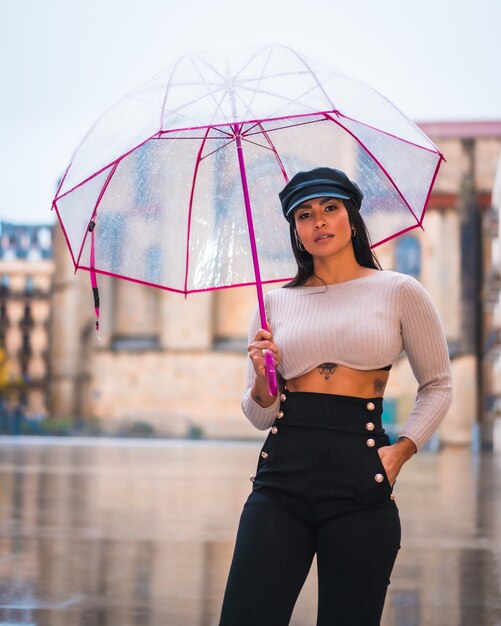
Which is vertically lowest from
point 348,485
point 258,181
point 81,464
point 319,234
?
point 81,464

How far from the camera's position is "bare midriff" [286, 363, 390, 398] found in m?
2.84

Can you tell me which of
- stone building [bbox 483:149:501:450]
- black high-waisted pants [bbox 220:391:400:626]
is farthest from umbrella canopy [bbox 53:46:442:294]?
stone building [bbox 483:149:501:450]

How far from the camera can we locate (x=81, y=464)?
23047 mm

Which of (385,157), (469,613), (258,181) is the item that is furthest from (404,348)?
(469,613)

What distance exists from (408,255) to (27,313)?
51892 millimetres

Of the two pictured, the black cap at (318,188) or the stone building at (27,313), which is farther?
the stone building at (27,313)

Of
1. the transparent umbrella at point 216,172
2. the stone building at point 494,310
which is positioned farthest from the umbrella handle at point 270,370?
the stone building at point 494,310

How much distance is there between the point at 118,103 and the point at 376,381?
4.74ft

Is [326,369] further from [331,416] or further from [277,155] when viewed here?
[277,155]

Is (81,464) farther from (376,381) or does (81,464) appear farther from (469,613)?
(376,381)

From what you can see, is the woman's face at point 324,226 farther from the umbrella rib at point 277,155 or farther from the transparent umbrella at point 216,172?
the umbrella rib at point 277,155

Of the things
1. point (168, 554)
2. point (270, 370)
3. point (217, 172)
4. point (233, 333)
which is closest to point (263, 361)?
point (270, 370)

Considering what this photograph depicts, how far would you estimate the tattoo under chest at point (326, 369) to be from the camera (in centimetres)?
287

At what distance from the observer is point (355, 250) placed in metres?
3.09
